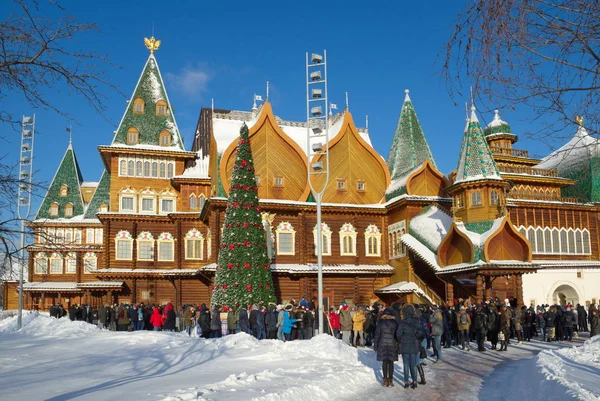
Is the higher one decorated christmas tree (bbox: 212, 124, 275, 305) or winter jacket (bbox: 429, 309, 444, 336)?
decorated christmas tree (bbox: 212, 124, 275, 305)

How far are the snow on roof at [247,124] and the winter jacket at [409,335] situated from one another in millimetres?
26926

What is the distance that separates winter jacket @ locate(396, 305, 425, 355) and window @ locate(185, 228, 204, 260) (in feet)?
97.9

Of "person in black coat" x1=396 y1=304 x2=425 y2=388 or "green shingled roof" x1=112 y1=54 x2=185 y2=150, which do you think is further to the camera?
"green shingled roof" x1=112 y1=54 x2=185 y2=150

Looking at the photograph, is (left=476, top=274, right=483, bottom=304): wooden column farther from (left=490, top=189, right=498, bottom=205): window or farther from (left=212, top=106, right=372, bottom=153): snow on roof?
(left=212, top=106, right=372, bottom=153): snow on roof

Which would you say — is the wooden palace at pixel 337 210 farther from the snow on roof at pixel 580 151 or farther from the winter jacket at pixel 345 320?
the snow on roof at pixel 580 151

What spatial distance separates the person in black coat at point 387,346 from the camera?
13.3m

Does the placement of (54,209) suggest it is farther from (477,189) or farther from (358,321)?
(358,321)

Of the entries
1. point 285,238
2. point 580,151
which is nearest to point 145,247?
point 285,238

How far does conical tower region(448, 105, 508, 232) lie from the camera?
1331 inches

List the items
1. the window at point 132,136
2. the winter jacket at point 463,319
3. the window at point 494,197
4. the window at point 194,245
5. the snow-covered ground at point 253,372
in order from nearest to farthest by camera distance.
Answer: the snow-covered ground at point 253,372 < the winter jacket at point 463,319 < the window at point 494,197 < the window at point 194,245 < the window at point 132,136

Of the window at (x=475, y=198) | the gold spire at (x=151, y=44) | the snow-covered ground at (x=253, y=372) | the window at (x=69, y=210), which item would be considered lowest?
the snow-covered ground at (x=253, y=372)

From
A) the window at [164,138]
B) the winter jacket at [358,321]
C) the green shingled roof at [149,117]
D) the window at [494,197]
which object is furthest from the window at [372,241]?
the winter jacket at [358,321]

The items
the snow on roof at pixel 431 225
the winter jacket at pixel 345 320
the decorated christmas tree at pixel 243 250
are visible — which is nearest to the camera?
the winter jacket at pixel 345 320

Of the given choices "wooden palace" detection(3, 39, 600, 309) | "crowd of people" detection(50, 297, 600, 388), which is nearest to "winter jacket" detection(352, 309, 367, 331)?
"crowd of people" detection(50, 297, 600, 388)
